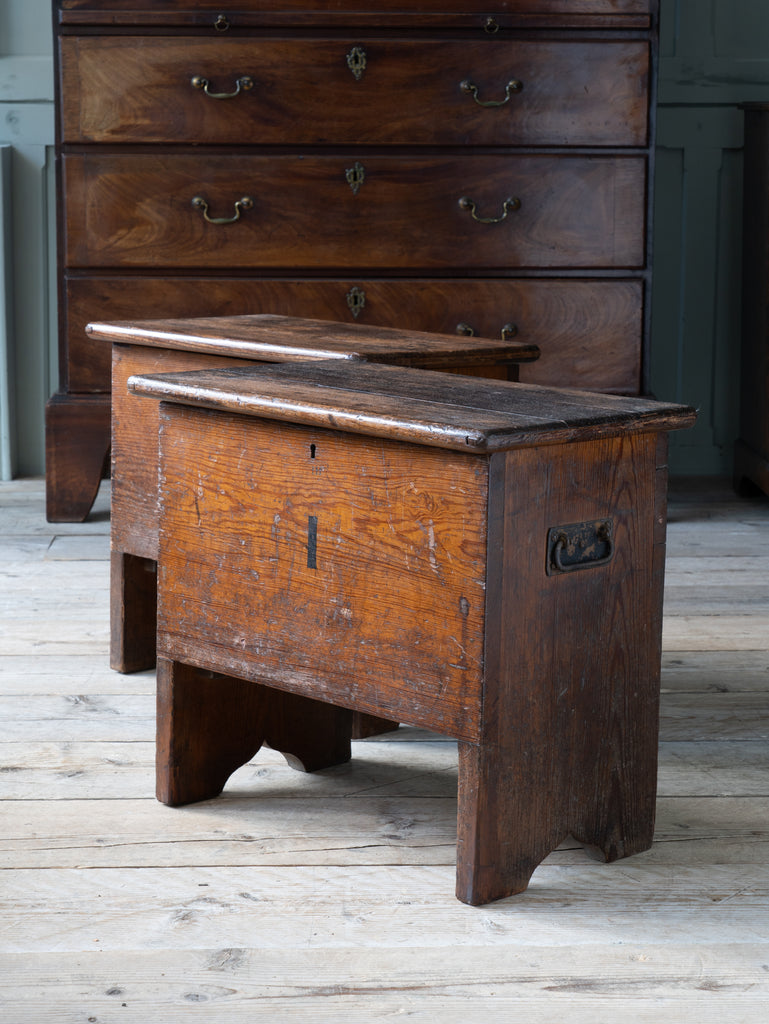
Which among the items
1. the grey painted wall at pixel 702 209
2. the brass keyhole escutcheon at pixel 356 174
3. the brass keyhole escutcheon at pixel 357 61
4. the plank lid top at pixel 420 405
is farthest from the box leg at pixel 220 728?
the grey painted wall at pixel 702 209

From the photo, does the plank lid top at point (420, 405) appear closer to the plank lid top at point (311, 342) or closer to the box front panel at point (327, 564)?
the box front panel at point (327, 564)

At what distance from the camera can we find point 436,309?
318 cm

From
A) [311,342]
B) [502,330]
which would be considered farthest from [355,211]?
[311,342]

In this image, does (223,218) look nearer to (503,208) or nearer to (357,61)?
(357,61)

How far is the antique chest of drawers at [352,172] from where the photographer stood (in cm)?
306

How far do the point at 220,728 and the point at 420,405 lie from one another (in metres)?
0.52

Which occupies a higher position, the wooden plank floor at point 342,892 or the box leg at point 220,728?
the box leg at point 220,728

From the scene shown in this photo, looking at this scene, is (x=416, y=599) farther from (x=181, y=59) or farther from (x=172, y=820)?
(x=181, y=59)

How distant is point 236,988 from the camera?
1.29 meters

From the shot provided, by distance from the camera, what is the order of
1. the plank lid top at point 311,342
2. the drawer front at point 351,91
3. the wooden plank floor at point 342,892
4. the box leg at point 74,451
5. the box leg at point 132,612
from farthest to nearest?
the box leg at point 74,451 < the drawer front at point 351,91 < the box leg at point 132,612 < the plank lid top at point 311,342 < the wooden plank floor at point 342,892

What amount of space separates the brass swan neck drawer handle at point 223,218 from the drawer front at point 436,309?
0.13m

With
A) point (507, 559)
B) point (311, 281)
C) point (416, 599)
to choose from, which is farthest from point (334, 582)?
point (311, 281)

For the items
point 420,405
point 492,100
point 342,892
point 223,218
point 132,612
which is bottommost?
point 342,892

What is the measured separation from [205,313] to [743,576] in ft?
4.21
